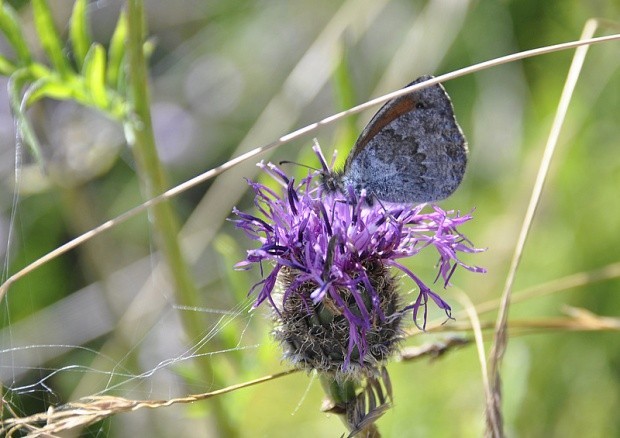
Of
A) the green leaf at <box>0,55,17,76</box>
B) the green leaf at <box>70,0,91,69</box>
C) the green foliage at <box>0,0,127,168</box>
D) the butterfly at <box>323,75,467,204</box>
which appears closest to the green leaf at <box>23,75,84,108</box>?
the green foliage at <box>0,0,127,168</box>

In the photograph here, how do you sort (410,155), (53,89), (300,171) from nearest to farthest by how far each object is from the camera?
(410,155) < (53,89) < (300,171)

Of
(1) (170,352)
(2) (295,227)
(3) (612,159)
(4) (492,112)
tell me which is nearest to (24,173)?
(1) (170,352)

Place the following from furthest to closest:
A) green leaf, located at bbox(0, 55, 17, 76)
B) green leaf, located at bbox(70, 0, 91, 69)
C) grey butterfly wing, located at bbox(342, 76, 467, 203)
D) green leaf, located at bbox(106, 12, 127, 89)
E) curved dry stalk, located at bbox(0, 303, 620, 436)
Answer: green leaf, located at bbox(106, 12, 127, 89), green leaf, located at bbox(70, 0, 91, 69), green leaf, located at bbox(0, 55, 17, 76), grey butterfly wing, located at bbox(342, 76, 467, 203), curved dry stalk, located at bbox(0, 303, 620, 436)

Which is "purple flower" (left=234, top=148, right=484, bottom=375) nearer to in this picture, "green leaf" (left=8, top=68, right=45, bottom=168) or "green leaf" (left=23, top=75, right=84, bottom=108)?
"green leaf" (left=8, top=68, right=45, bottom=168)

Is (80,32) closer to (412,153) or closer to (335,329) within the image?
(412,153)

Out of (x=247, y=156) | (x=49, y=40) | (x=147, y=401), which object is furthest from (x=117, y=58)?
(x=147, y=401)
